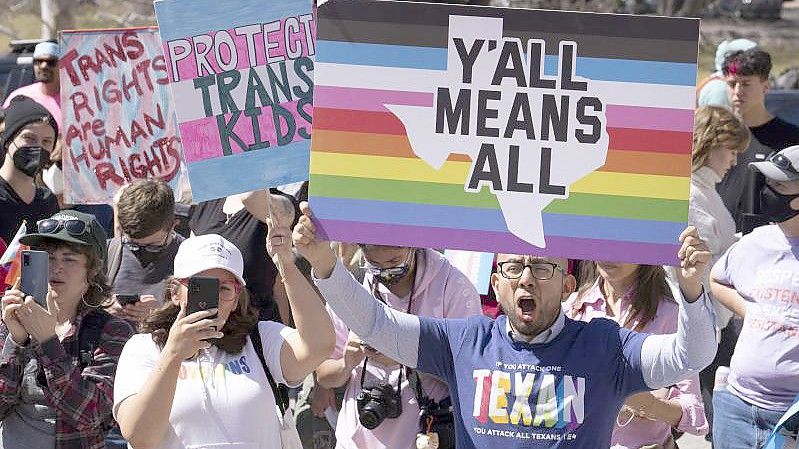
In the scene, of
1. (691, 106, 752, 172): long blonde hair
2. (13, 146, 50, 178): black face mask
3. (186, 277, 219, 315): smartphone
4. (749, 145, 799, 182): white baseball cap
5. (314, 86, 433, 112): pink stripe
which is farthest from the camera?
(13, 146, 50, 178): black face mask

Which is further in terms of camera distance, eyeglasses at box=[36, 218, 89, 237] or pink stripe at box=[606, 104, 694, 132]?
eyeglasses at box=[36, 218, 89, 237]

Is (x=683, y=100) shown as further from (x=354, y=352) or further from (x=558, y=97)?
(x=354, y=352)

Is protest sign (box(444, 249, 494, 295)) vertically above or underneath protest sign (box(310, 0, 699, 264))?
underneath

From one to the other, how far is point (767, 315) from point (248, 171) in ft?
7.36

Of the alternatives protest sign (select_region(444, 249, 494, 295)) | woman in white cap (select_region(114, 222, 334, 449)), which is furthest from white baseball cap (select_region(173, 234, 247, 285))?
protest sign (select_region(444, 249, 494, 295))

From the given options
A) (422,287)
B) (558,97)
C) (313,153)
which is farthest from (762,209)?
(313,153)

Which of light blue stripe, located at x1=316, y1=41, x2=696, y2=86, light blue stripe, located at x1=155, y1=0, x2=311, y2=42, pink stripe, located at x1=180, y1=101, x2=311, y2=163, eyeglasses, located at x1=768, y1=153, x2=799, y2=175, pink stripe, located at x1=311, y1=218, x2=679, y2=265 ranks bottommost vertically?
eyeglasses, located at x1=768, y1=153, x2=799, y2=175

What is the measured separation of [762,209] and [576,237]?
5.82 feet

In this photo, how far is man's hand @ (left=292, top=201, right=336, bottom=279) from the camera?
13.2 feet

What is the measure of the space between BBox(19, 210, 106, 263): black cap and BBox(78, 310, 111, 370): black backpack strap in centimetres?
27

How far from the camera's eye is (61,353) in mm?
4672

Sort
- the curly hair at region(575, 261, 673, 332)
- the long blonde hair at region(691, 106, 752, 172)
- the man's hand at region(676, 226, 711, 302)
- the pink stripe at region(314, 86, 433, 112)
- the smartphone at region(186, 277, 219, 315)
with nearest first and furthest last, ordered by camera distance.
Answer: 1. the man's hand at region(676, 226, 711, 302)
2. the pink stripe at region(314, 86, 433, 112)
3. the smartphone at region(186, 277, 219, 315)
4. the curly hair at region(575, 261, 673, 332)
5. the long blonde hair at region(691, 106, 752, 172)

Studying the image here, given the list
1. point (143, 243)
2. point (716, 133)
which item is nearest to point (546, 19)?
point (143, 243)

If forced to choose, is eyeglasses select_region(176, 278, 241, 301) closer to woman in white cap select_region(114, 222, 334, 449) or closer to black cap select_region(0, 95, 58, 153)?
woman in white cap select_region(114, 222, 334, 449)
